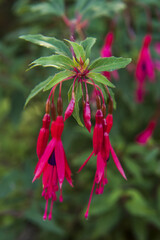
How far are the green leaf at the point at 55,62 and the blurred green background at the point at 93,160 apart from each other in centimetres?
65

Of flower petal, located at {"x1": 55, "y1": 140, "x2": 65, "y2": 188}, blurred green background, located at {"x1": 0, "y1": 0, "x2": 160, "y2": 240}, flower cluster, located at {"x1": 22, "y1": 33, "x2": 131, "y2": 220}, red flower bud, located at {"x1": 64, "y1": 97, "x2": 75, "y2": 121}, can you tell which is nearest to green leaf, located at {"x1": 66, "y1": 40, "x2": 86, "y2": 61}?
flower cluster, located at {"x1": 22, "y1": 33, "x2": 131, "y2": 220}

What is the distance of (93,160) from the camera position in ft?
5.58

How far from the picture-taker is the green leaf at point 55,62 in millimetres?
726

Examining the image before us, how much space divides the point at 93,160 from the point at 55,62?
102 centimetres

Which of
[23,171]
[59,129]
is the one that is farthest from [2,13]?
[59,129]

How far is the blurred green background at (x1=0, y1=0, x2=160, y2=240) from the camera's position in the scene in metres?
1.57

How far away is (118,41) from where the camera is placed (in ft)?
5.90

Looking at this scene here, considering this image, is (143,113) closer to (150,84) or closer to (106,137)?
(150,84)

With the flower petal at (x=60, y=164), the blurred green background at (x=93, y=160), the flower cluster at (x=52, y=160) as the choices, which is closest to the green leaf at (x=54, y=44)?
the flower cluster at (x=52, y=160)

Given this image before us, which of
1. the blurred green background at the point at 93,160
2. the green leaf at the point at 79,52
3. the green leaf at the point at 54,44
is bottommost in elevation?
the blurred green background at the point at 93,160

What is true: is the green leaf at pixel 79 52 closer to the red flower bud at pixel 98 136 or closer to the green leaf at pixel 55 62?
the green leaf at pixel 55 62

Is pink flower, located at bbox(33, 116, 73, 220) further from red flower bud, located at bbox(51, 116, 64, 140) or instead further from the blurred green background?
the blurred green background

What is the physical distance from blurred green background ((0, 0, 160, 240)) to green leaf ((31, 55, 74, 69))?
2.12ft

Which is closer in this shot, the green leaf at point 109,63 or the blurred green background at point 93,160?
the green leaf at point 109,63
